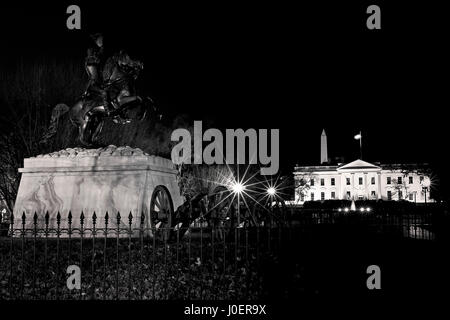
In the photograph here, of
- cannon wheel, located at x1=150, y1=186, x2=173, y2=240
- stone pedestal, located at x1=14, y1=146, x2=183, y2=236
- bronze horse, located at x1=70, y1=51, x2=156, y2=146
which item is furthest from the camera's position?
bronze horse, located at x1=70, y1=51, x2=156, y2=146

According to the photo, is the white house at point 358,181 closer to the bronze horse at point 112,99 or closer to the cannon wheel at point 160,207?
the cannon wheel at point 160,207

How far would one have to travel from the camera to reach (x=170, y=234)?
400 inches

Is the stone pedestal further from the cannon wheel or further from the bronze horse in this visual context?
the bronze horse

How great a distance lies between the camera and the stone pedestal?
11875 millimetres

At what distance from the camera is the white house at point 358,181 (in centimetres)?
11981

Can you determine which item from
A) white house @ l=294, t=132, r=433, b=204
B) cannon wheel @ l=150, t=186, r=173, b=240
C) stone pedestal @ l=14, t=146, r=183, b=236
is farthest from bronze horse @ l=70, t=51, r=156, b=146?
white house @ l=294, t=132, r=433, b=204

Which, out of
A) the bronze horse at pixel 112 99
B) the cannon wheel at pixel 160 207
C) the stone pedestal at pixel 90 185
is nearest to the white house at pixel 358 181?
the cannon wheel at pixel 160 207

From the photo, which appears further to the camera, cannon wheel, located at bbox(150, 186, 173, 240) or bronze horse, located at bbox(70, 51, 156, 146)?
bronze horse, located at bbox(70, 51, 156, 146)

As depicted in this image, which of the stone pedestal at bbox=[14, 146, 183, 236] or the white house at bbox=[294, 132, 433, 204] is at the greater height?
the white house at bbox=[294, 132, 433, 204]

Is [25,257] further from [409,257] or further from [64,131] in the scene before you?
[64,131]

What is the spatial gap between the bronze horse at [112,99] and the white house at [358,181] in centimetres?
10524

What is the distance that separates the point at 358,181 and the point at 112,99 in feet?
382

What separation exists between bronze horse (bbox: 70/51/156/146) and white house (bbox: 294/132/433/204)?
105239 mm

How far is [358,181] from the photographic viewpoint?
125000 mm
